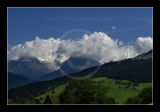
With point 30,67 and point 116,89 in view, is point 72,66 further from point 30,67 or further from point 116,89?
point 116,89

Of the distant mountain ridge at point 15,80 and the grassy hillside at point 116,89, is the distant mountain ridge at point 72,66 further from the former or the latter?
the distant mountain ridge at point 15,80

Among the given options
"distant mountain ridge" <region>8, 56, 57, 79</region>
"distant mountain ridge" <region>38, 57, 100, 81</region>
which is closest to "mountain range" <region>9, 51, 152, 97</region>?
"distant mountain ridge" <region>38, 57, 100, 81</region>

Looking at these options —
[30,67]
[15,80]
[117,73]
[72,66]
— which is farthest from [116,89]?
[15,80]

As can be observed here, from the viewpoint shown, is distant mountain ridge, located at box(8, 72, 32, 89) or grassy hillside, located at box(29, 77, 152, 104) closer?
distant mountain ridge, located at box(8, 72, 32, 89)

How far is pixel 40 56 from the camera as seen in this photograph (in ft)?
316

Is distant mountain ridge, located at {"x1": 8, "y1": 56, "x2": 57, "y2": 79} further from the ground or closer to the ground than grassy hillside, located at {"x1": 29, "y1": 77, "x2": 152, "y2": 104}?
further from the ground

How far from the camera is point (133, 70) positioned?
96188 mm

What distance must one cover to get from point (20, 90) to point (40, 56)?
1.14 metres

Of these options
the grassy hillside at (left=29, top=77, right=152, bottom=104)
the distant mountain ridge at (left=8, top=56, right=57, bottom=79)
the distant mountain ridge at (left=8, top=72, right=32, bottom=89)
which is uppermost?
the distant mountain ridge at (left=8, top=56, right=57, bottom=79)

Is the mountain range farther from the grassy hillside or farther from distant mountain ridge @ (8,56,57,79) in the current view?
distant mountain ridge @ (8,56,57,79)

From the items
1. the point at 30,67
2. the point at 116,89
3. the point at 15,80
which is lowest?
the point at 116,89

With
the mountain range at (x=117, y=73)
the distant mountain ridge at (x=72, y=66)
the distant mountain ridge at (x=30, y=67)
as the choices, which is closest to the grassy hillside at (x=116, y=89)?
the mountain range at (x=117, y=73)
